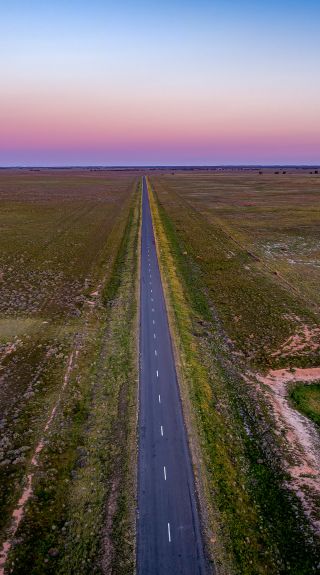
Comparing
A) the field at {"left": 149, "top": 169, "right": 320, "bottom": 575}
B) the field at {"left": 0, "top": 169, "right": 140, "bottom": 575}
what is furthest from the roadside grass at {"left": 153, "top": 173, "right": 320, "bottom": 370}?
the field at {"left": 0, "top": 169, "right": 140, "bottom": 575}

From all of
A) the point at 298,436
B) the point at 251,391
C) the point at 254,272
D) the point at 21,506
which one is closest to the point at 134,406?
the point at 251,391

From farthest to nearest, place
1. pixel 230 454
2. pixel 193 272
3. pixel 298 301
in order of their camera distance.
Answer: pixel 193 272 < pixel 298 301 < pixel 230 454

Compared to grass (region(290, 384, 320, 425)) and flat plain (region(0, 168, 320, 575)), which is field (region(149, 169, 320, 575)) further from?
grass (region(290, 384, 320, 425))

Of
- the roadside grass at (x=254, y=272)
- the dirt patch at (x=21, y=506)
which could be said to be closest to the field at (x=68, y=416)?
the dirt patch at (x=21, y=506)

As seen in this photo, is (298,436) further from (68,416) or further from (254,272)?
(254,272)

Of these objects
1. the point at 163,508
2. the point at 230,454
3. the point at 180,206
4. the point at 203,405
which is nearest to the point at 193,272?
the point at 203,405

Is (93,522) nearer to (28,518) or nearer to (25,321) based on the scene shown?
(28,518)
